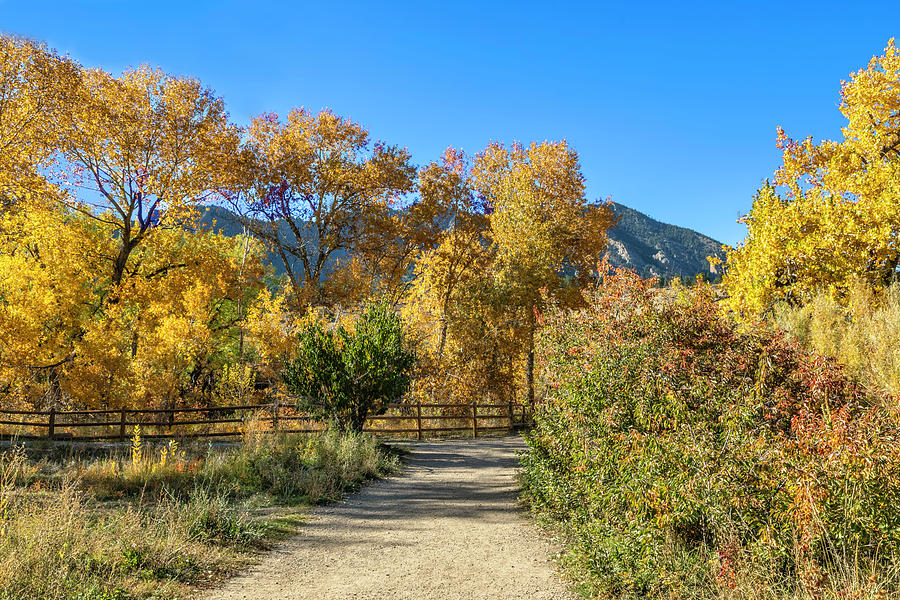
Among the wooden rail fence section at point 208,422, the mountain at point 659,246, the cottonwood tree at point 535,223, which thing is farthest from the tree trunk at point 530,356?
the mountain at point 659,246

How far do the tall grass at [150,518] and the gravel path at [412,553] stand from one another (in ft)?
1.76

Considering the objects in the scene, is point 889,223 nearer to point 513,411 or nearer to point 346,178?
point 513,411

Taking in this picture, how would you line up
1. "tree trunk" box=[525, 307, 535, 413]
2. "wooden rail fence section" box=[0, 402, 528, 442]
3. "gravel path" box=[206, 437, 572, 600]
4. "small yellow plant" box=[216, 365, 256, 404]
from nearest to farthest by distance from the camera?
1. "gravel path" box=[206, 437, 572, 600]
2. "wooden rail fence section" box=[0, 402, 528, 442]
3. "small yellow plant" box=[216, 365, 256, 404]
4. "tree trunk" box=[525, 307, 535, 413]

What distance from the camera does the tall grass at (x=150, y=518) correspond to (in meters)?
5.09

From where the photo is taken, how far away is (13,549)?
5086 mm

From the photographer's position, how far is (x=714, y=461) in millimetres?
4594

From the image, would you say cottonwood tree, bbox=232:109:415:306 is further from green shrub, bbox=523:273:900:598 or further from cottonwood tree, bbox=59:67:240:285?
green shrub, bbox=523:273:900:598

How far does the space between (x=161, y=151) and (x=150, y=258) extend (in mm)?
5513

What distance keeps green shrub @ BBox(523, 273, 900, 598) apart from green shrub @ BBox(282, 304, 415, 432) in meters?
8.29

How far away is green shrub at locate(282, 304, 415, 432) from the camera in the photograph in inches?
567

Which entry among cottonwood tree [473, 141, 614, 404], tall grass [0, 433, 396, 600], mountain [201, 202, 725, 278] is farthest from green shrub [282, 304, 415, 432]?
mountain [201, 202, 725, 278]

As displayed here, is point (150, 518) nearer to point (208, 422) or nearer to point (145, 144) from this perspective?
point (208, 422)

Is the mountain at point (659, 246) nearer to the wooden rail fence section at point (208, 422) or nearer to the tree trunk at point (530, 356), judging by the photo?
the tree trunk at point (530, 356)

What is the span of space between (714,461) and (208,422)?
542 inches
